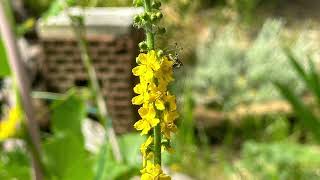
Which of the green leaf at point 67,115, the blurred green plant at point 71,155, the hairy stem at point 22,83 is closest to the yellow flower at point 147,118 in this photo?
the hairy stem at point 22,83

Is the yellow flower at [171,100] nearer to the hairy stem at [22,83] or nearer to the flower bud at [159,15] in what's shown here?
the flower bud at [159,15]

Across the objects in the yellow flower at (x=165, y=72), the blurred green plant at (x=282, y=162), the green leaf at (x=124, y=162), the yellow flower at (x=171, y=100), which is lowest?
the yellow flower at (x=171, y=100)

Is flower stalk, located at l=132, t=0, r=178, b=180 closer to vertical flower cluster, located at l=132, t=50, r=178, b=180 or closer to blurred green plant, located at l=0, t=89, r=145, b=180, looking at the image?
vertical flower cluster, located at l=132, t=50, r=178, b=180

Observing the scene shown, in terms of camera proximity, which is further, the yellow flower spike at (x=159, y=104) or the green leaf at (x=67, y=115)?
the green leaf at (x=67, y=115)

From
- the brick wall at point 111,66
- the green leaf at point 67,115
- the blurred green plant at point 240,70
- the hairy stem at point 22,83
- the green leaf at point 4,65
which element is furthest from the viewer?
the blurred green plant at point 240,70

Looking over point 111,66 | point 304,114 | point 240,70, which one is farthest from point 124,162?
point 240,70

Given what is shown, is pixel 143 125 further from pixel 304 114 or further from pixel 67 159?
pixel 304 114

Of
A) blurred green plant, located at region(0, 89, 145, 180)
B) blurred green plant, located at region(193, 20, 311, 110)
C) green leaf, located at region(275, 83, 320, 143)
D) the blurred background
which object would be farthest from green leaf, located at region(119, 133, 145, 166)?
blurred green plant, located at region(193, 20, 311, 110)
